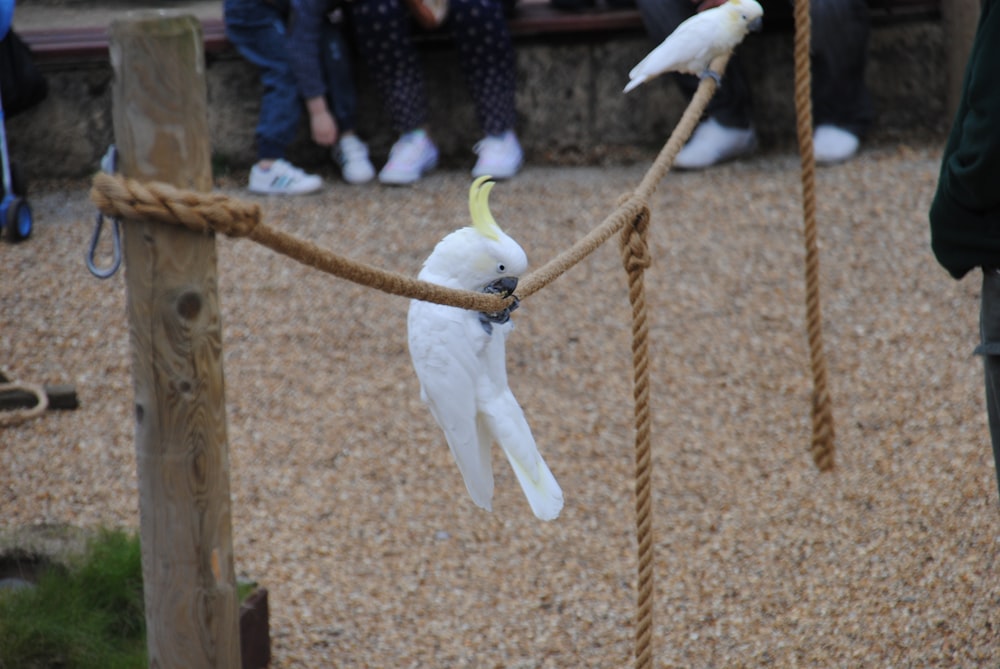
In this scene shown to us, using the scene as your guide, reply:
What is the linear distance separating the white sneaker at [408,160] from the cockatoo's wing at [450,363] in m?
2.92

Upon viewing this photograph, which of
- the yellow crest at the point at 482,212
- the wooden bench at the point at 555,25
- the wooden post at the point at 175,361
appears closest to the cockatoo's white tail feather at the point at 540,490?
the yellow crest at the point at 482,212

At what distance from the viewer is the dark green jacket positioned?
1594 millimetres

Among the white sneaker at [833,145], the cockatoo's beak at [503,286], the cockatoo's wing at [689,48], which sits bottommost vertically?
the white sneaker at [833,145]

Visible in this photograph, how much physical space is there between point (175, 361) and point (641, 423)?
2.87ft

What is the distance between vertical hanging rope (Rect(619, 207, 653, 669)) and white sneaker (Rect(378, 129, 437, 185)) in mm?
2707

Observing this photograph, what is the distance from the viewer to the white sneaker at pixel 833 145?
449 centimetres

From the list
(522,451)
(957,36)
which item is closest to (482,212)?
(522,451)

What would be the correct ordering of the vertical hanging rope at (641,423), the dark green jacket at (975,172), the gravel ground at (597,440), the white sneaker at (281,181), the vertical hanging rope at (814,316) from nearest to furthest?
the dark green jacket at (975,172) < the vertical hanging rope at (641,423) < the gravel ground at (597,440) < the vertical hanging rope at (814,316) < the white sneaker at (281,181)

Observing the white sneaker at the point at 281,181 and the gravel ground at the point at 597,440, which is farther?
the white sneaker at the point at 281,181

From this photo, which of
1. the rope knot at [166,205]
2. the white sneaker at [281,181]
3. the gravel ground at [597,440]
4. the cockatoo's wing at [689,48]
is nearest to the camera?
the rope knot at [166,205]

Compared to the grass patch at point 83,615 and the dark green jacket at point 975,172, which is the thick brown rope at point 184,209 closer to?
the dark green jacket at point 975,172

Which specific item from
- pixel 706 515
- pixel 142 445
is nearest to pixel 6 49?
pixel 706 515

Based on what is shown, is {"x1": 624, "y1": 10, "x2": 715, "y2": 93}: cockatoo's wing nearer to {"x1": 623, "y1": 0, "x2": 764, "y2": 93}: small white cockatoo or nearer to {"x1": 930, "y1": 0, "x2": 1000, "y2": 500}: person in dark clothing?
{"x1": 623, "y1": 0, "x2": 764, "y2": 93}: small white cockatoo

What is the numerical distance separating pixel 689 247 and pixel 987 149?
95.1 inches
